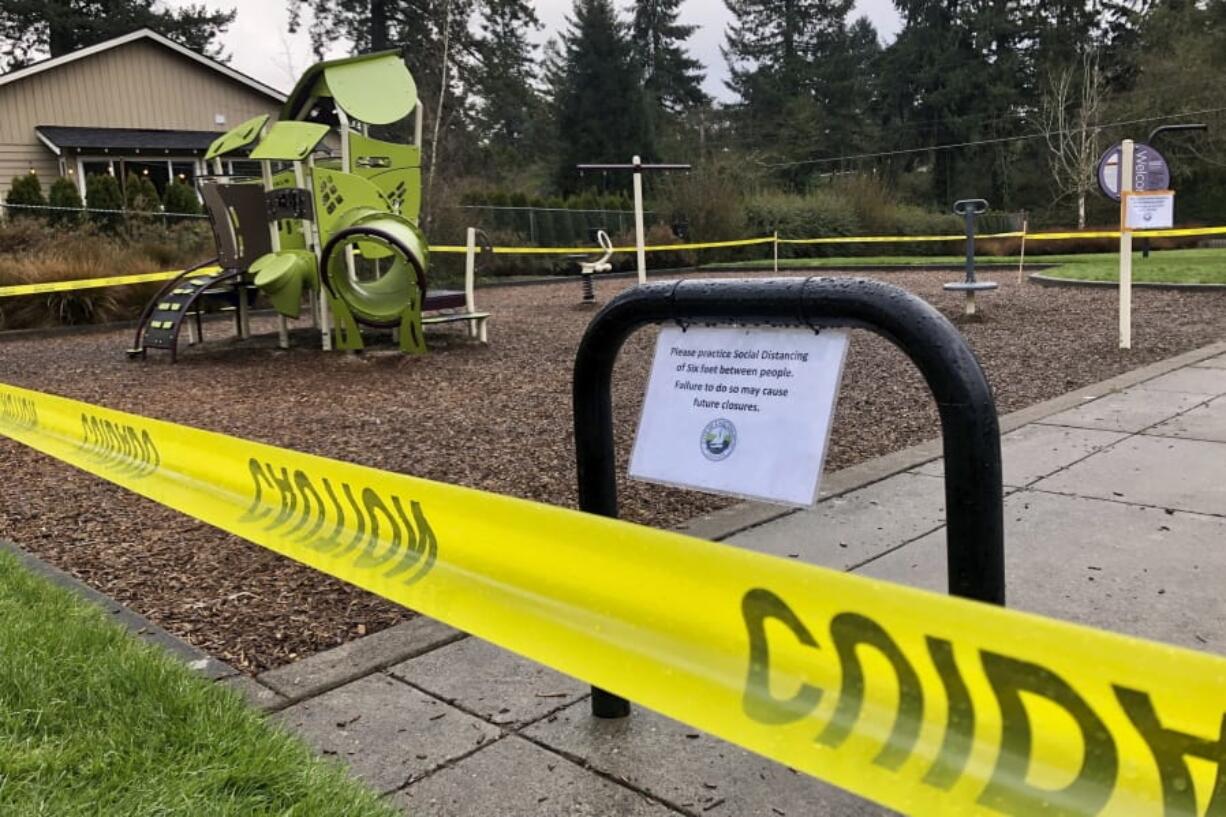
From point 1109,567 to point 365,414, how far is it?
530cm

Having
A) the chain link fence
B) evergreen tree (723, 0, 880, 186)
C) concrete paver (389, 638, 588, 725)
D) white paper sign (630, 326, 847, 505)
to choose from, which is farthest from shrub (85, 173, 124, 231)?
evergreen tree (723, 0, 880, 186)

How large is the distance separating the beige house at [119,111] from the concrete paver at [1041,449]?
2538 cm

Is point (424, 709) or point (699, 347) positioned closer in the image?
point (699, 347)

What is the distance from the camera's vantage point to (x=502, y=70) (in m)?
38.2

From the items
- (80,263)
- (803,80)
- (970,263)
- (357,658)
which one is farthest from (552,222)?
(803,80)

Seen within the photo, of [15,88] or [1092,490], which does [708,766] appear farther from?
[15,88]

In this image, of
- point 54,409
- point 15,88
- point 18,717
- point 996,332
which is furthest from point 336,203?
point 15,88

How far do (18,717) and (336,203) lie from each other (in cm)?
808

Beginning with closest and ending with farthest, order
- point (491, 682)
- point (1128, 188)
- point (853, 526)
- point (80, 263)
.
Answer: point (491, 682)
point (853, 526)
point (1128, 188)
point (80, 263)

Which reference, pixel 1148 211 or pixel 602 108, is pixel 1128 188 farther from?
pixel 602 108

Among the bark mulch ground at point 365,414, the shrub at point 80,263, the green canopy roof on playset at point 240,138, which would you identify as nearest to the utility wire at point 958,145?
the bark mulch ground at point 365,414

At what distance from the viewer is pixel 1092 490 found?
4797 mm

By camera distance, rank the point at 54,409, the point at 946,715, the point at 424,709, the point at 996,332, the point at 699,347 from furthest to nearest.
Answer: the point at 996,332 → the point at 54,409 → the point at 424,709 → the point at 699,347 → the point at 946,715

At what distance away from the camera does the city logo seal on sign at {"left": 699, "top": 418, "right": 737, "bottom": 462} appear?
88.6 inches
